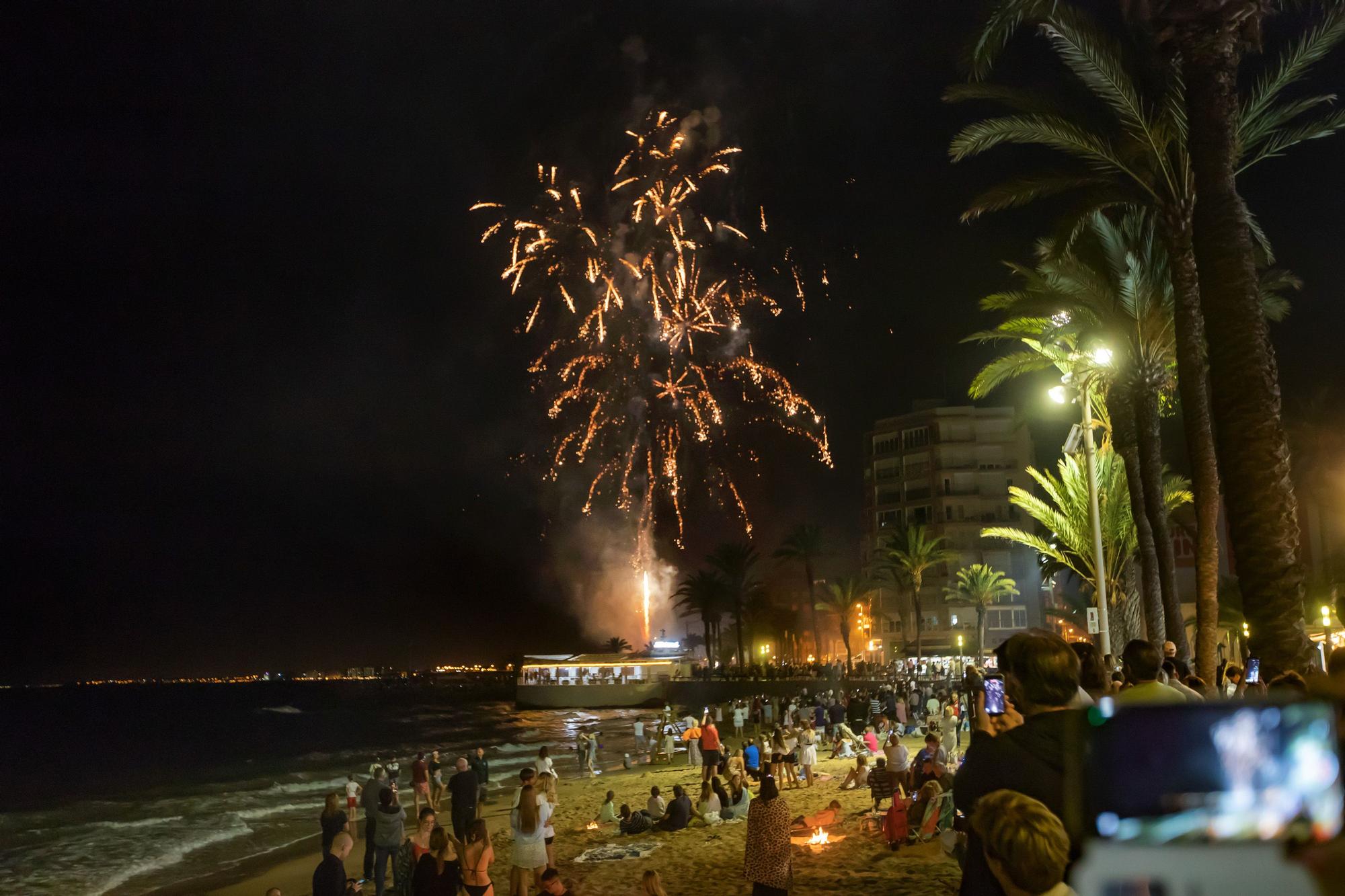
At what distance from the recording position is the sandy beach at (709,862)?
1163 centimetres

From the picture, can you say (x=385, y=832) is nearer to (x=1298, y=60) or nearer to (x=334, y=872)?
(x=334, y=872)

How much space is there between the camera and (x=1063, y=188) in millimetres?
15961

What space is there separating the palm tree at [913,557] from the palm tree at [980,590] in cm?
269

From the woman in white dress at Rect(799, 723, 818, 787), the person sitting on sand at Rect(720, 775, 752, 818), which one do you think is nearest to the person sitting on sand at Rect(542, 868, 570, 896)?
the person sitting on sand at Rect(720, 775, 752, 818)

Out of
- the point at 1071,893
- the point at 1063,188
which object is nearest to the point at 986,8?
the point at 1063,188

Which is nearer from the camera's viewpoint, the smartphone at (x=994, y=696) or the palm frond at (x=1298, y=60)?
the smartphone at (x=994, y=696)

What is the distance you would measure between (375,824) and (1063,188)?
13743 mm

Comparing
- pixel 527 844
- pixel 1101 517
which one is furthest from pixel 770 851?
pixel 1101 517

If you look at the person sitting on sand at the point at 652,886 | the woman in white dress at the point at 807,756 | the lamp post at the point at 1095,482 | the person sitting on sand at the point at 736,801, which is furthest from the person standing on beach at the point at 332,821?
the lamp post at the point at 1095,482

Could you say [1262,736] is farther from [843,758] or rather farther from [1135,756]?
[843,758]

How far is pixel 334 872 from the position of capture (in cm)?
1028

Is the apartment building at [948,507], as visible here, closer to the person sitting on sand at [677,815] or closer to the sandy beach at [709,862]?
the sandy beach at [709,862]

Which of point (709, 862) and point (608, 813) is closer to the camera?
point (709, 862)

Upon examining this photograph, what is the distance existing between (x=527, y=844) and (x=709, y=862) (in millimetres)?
3817
